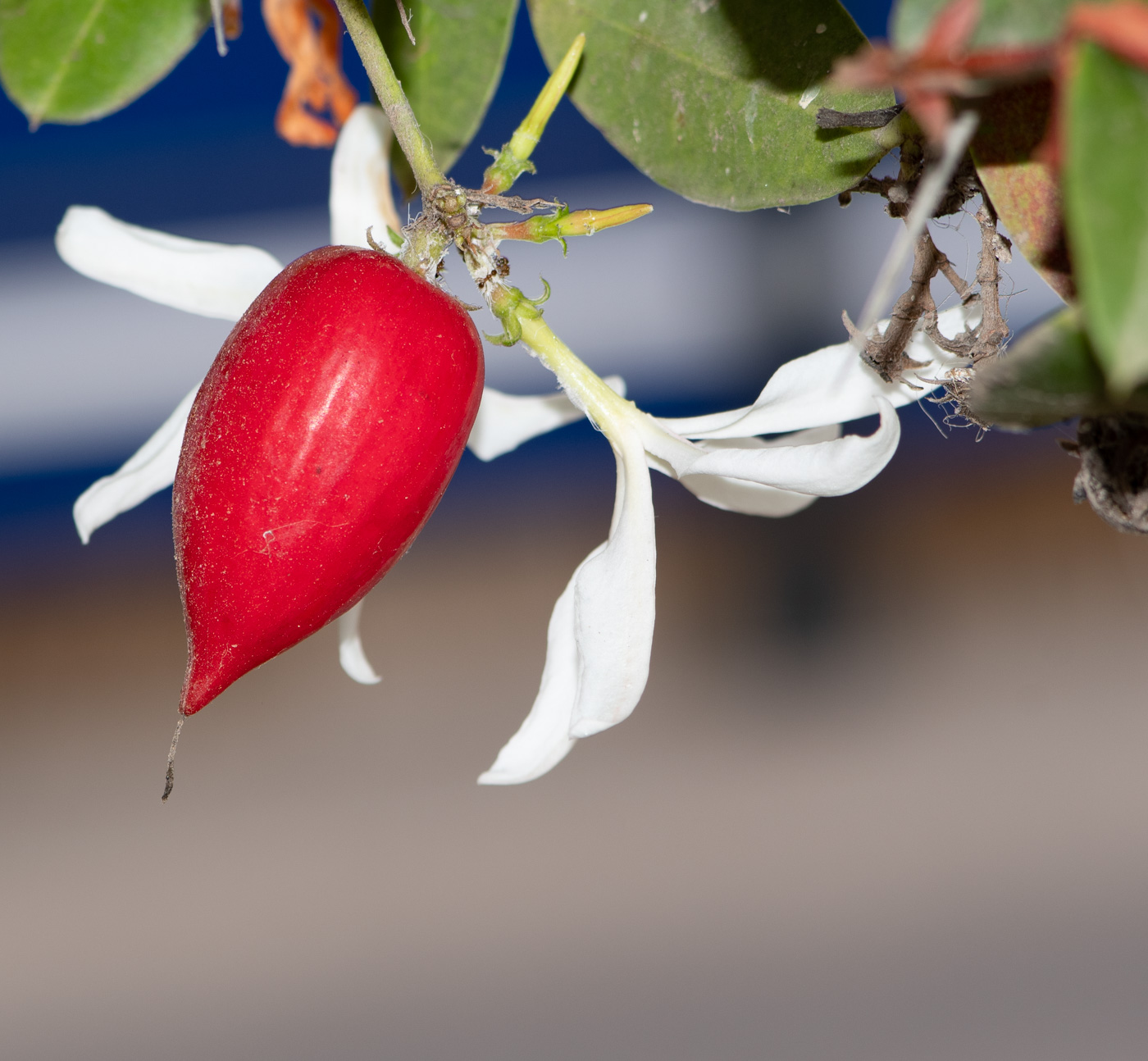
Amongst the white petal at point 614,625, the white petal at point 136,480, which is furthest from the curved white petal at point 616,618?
the white petal at point 136,480

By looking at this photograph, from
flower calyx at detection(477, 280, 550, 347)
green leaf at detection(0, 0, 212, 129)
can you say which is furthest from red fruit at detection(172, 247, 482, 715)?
green leaf at detection(0, 0, 212, 129)

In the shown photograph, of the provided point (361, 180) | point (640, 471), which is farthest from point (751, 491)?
→ point (361, 180)

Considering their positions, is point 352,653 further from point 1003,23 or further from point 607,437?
point 1003,23

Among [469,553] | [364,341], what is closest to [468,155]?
[469,553]

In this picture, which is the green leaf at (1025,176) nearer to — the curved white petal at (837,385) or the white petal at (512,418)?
the curved white petal at (837,385)

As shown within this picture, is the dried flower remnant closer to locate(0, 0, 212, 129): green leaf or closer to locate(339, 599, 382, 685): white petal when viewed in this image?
locate(0, 0, 212, 129): green leaf
